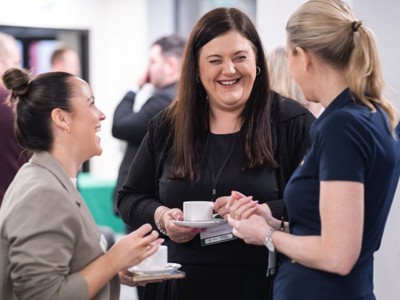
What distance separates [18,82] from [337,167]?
0.87 m

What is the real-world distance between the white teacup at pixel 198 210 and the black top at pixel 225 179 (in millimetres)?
152

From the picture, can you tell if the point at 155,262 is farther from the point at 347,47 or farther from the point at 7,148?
the point at 7,148

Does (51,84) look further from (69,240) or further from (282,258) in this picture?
(282,258)

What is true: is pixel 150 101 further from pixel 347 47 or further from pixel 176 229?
pixel 347 47

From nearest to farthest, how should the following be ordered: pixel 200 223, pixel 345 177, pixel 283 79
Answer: pixel 345 177, pixel 200 223, pixel 283 79

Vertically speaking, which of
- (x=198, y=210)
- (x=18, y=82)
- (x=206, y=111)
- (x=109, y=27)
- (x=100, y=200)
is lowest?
(x=100, y=200)

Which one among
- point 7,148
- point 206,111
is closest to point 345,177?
point 206,111

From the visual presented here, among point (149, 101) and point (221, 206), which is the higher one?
point (149, 101)

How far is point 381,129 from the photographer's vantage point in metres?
1.85

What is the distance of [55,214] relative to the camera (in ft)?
5.97

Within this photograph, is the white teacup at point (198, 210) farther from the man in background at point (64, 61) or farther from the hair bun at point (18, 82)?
the man in background at point (64, 61)

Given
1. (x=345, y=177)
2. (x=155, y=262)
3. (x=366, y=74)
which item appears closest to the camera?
(x=345, y=177)

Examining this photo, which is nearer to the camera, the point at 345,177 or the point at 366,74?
the point at 345,177

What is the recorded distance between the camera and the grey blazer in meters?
1.78
